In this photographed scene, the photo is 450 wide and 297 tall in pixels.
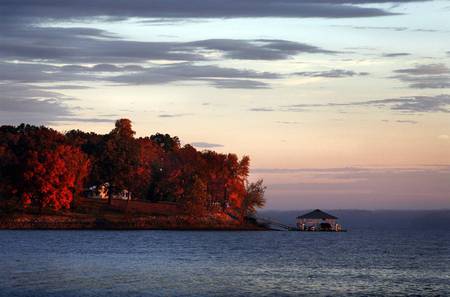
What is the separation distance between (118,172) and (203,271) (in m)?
95.6

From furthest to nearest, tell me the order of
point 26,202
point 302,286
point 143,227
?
point 143,227 < point 26,202 < point 302,286

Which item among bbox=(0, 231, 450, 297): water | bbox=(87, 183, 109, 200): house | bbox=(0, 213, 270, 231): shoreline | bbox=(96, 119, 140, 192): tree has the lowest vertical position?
bbox=(0, 231, 450, 297): water

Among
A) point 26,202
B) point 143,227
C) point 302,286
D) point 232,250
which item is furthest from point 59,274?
point 143,227

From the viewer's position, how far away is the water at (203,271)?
6097 cm

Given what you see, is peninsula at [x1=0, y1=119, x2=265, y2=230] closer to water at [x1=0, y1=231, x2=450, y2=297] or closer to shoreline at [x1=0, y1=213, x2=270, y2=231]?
shoreline at [x1=0, y1=213, x2=270, y2=231]

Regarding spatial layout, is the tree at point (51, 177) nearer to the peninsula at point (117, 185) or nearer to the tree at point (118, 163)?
the peninsula at point (117, 185)

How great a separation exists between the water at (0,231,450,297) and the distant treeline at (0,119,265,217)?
38109 mm

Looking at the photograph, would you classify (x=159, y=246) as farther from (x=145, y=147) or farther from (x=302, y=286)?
(x=145, y=147)

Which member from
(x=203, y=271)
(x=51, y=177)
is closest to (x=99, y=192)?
(x=51, y=177)

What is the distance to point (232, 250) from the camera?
109m

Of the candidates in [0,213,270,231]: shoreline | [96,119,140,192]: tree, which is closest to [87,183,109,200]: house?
[96,119,140,192]: tree

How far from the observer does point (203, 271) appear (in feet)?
251

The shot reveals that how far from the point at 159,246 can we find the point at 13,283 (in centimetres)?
5205

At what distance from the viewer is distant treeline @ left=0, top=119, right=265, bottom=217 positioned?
153 m
